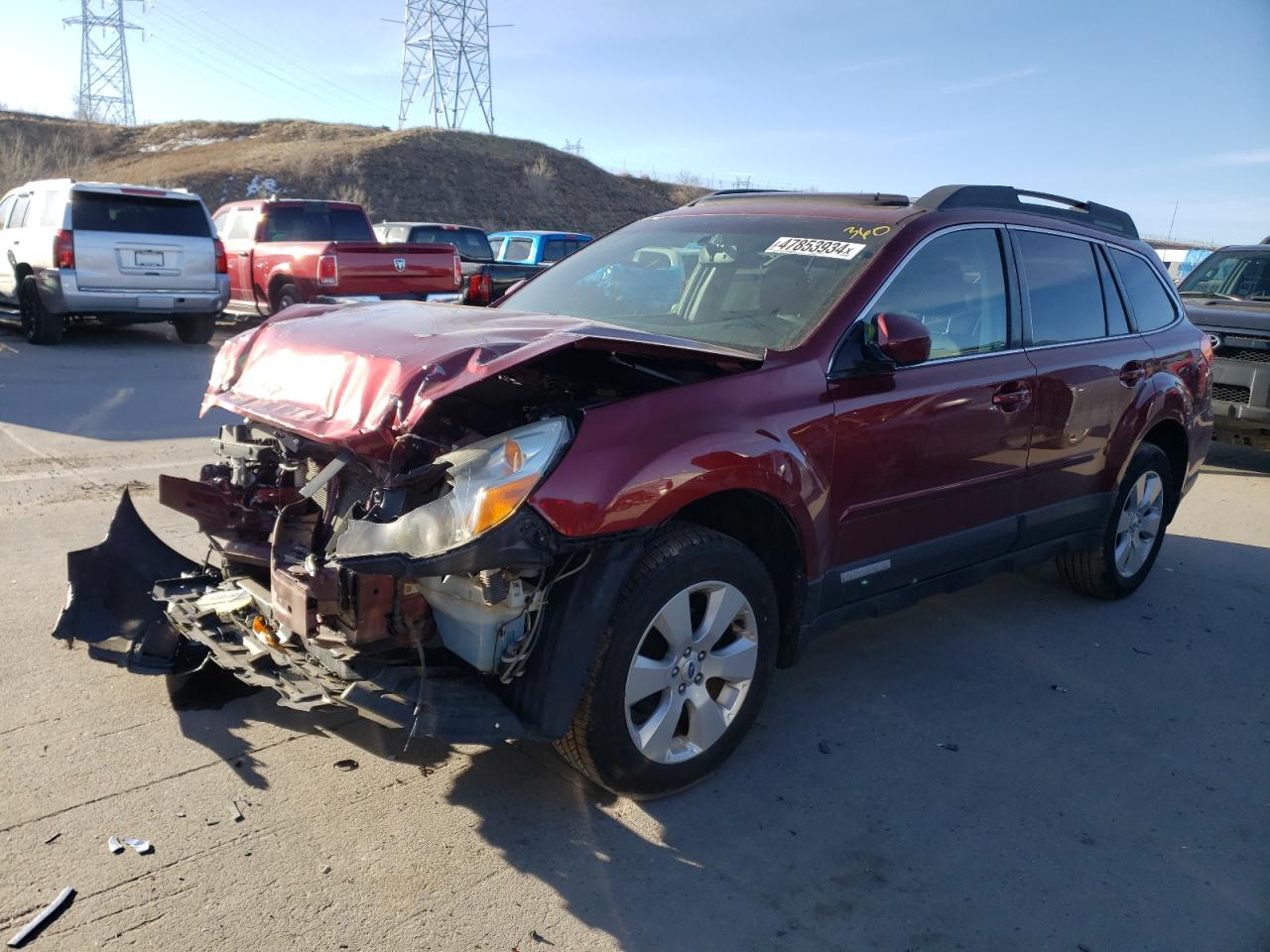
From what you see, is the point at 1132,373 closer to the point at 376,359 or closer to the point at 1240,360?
the point at 376,359

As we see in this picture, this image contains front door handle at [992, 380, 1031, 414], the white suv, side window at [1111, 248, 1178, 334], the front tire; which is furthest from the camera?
the white suv

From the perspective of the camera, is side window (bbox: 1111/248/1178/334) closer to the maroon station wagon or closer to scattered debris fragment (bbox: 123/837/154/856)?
the maroon station wagon

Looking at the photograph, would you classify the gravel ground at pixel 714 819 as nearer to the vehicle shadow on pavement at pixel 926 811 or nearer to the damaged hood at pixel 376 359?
the vehicle shadow on pavement at pixel 926 811

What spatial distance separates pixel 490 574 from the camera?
2742 mm

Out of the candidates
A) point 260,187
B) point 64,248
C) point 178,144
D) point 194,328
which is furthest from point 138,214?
point 178,144

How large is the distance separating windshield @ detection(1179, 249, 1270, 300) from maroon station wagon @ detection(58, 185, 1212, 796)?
647cm

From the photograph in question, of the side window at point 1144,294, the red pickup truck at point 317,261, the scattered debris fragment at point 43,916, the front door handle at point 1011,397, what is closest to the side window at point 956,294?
the front door handle at point 1011,397

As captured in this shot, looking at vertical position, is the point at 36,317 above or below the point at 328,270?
below

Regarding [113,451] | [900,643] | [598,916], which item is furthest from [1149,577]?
[113,451]

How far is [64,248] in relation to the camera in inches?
466

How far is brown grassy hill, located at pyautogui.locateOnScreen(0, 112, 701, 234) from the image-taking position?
40.4 m

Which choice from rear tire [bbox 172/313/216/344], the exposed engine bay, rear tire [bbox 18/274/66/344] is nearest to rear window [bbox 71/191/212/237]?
rear tire [bbox 18/274/66/344]

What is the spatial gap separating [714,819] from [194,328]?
12.7 metres

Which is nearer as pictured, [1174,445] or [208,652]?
[208,652]
